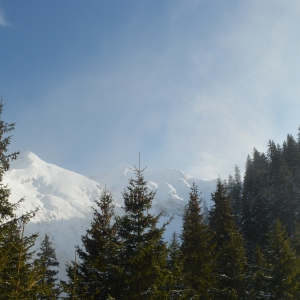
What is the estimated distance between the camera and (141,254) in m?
11.2

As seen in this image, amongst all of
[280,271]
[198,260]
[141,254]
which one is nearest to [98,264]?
[141,254]

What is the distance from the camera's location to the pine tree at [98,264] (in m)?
11.4

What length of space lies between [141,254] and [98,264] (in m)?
3.78

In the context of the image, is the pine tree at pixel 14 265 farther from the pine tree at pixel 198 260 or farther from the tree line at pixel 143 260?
the pine tree at pixel 198 260

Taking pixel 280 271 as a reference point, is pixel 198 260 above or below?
above

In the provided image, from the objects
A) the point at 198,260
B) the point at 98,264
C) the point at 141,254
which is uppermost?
the point at 141,254

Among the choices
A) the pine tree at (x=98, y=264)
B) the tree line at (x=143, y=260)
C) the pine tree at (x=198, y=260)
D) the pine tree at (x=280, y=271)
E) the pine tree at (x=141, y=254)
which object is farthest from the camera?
the pine tree at (x=280, y=271)

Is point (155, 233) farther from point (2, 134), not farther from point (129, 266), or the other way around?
point (2, 134)

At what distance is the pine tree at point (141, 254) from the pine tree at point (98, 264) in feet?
1.75

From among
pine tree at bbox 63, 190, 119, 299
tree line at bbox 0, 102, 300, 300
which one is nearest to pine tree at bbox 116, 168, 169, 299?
tree line at bbox 0, 102, 300, 300

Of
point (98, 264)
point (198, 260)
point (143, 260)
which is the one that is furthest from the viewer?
point (198, 260)

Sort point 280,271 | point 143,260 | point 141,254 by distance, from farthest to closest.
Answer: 1. point 280,271
2. point 143,260
3. point 141,254

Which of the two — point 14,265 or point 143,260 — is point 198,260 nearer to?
point 143,260

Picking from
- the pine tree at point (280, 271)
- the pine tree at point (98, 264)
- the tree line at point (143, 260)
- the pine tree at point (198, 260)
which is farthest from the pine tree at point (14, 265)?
the pine tree at point (280, 271)
